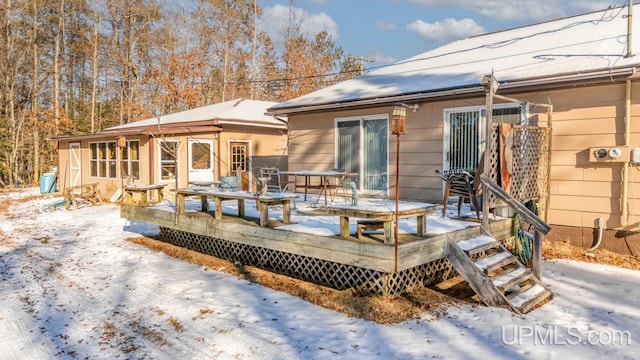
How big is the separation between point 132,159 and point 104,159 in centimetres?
200

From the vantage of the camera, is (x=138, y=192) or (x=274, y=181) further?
(x=274, y=181)

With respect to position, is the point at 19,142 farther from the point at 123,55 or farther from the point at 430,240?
the point at 430,240

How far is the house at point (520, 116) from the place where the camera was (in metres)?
6.24

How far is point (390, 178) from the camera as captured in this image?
8.85m

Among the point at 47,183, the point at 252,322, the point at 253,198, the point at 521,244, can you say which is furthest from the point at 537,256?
the point at 47,183

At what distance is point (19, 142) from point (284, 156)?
592 inches

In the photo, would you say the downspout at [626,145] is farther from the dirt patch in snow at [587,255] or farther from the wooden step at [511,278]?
the wooden step at [511,278]

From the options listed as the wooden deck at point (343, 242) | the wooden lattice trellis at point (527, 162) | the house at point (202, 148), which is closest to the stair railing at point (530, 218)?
the wooden lattice trellis at point (527, 162)

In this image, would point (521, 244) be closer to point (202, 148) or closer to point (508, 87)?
point (508, 87)

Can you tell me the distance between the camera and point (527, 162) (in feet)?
20.2

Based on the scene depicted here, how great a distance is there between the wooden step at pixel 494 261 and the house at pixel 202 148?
8523 millimetres

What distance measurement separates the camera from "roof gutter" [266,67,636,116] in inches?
233

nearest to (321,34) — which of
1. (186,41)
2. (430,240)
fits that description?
(186,41)

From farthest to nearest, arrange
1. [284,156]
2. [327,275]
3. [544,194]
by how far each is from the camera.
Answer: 1. [284,156]
2. [544,194]
3. [327,275]
